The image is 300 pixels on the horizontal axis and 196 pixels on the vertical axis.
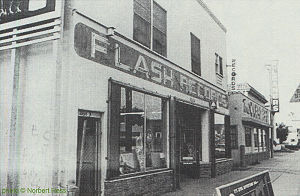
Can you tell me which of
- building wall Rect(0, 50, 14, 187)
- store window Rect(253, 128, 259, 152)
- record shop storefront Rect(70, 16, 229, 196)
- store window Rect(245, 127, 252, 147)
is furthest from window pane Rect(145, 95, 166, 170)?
store window Rect(253, 128, 259, 152)

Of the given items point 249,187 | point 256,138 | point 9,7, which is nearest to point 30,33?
point 9,7

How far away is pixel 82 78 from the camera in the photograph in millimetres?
7445

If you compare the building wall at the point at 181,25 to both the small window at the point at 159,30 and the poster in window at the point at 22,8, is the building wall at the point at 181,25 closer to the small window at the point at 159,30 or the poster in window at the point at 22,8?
the small window at the point at 159,30

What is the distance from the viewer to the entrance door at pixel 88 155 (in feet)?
24.6

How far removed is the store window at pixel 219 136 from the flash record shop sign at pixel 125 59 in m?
3.25

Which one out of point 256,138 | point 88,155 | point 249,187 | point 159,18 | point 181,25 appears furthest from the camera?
point 256,138

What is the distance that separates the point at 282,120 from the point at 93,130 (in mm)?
70851

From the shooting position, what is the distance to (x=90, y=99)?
7.67 m

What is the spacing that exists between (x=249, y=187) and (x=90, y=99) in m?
3.84

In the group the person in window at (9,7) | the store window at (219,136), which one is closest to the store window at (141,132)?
the person in window at (9,7)

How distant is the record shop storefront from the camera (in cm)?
762

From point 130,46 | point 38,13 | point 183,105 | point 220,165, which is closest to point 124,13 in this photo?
point 130,46

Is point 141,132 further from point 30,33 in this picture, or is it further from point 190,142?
point 190,142

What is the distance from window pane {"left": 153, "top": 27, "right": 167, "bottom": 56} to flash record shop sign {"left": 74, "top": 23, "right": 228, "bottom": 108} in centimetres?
48
